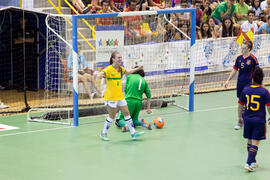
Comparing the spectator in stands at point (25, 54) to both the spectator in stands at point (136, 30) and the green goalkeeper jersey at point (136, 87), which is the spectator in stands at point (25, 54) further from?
the green goalkeeper jersey at point (136, 87)

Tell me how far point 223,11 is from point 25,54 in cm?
808

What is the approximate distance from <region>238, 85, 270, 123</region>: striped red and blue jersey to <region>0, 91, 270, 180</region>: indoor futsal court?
88 cm

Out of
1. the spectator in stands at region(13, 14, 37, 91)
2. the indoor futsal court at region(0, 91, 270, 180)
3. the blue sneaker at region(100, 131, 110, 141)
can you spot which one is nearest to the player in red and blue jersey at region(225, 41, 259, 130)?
the indoor futsal court at region(0, 91, 270, 180)

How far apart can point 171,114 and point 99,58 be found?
2.54 m

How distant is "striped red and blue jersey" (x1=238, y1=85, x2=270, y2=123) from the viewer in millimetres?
7844

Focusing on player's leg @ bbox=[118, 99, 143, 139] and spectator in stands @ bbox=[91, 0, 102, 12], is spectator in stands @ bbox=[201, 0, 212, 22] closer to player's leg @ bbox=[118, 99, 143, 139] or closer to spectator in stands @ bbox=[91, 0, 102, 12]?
spectator in stands @ bbox=[91, 0, 102, 12]

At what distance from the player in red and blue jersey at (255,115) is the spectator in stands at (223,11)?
11235 millimetres

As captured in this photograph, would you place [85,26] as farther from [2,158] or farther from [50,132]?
[2,158]

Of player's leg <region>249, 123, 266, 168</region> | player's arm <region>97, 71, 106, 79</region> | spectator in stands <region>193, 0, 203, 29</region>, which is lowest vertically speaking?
player's leg <region>249, 123, 266, 168</region>

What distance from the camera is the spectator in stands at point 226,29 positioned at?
17.9 metres

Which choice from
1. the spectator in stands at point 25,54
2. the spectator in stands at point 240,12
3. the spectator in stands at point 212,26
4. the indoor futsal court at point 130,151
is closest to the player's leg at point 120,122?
the indoor futsal court at point 130,151

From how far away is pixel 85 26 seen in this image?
52.3ft

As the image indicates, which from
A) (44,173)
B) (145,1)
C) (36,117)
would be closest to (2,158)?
(44,173)

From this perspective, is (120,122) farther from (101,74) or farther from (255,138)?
(255,138)
